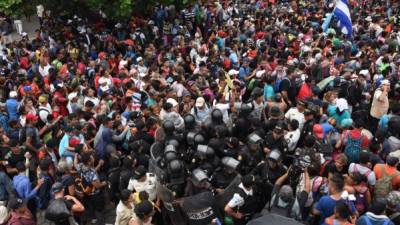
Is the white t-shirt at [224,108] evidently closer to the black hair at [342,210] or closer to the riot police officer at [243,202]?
the riot police officer at [243,202]

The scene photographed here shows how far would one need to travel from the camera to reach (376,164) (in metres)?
6.33

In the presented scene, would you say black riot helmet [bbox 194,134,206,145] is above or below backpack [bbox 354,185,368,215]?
above

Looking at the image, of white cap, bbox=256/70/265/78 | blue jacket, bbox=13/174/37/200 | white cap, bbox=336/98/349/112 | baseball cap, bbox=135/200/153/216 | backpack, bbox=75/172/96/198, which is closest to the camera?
baseball cap, bbox=135/200/153/216

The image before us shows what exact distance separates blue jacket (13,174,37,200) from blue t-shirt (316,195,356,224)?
4.00 meters

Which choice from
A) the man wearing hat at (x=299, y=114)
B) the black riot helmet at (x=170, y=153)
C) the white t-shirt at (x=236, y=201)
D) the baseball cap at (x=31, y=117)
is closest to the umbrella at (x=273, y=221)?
the white t-shirt at (x=236, y=201)

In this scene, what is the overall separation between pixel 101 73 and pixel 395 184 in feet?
22.3

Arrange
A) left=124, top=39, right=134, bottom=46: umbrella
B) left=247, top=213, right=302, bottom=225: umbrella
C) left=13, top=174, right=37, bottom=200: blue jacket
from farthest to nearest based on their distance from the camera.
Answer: left=124, top=39, right=134, bottom=46: umbrella < left=13, top=174, right=37, bottom=200: blue jacket < left=247, top=213, right=302, bottom=225: umbrella

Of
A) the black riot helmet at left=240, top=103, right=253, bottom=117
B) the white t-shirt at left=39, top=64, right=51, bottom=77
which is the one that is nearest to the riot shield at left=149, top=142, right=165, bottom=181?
the black riot helmet at left=240, top=103, right=253, bottom=117

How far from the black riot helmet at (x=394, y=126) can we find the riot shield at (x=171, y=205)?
370 centimetres

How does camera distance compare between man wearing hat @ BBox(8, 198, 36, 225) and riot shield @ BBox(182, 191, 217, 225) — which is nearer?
riot shield @ BBox(182, 191, 217, 225)

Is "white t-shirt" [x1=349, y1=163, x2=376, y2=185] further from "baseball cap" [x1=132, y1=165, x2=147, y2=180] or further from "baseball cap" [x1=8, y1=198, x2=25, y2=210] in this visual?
"baseball cap" [x1=8, y1=198, x2=25, y2=210]

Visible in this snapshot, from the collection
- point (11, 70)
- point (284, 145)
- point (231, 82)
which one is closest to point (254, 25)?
point (231, 82)

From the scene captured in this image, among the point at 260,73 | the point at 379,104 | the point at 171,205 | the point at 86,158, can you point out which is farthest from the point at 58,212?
the point at 379,104

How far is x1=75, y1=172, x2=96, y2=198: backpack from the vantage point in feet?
21.7
